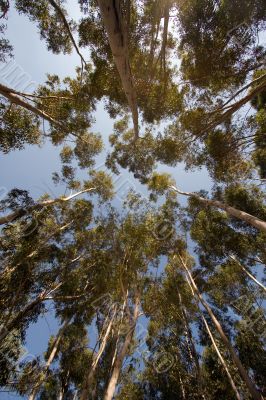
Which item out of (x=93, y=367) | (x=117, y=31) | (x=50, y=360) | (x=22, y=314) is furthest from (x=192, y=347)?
(x=117, y=31)

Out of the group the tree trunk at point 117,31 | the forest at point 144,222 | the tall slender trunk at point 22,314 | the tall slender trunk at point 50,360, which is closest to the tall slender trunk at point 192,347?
the forest at point 144,222

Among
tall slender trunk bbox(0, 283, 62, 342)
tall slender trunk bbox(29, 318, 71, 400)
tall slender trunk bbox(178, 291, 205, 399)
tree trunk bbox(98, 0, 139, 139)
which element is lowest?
tall slender trunk bbox(178, 291, 205, 399)

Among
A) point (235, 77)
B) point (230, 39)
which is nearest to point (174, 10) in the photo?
point (230, 39)

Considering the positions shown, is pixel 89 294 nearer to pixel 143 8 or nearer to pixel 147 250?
pixel 147 250

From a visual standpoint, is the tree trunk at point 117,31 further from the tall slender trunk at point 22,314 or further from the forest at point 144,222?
the tall slender trunk at point 22,314

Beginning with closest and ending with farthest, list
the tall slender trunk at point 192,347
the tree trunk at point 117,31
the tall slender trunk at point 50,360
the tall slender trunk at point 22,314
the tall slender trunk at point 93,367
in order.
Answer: the tree trunk at point 117,31 < the tall slender trunk at point 93,367 < the tall slender trunk at point 22,314 < the tall slender trunk at point 50,360 < the tall slender trunk at point 192,347

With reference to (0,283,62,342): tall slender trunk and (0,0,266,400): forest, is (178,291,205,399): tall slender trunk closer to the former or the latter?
(0,0,266,400): forest

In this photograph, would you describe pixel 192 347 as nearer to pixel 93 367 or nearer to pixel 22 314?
pixel 93 367

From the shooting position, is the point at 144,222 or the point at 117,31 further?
the point at 144,222

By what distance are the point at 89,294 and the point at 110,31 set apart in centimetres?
1160

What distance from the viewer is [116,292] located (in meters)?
11.2

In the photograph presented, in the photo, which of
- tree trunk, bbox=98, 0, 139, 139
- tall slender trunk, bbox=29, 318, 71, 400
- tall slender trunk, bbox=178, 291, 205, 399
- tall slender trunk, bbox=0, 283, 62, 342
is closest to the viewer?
tree trunk, bbox=98, 0, 139, 139

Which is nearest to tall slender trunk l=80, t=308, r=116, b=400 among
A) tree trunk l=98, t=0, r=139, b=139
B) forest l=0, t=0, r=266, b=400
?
forest l=0, t=0, r=266, b=400

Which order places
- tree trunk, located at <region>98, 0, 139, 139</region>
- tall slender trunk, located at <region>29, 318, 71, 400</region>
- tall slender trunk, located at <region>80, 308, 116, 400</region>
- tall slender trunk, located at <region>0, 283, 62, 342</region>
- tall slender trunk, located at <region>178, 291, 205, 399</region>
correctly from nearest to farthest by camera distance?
tree trunk, located at <region>98, 0, 139, 139</region>
tall slender trunk, located at <region>80, 308, 116, 400</region>
tall slender trunk, located at <region>0, 283, 62, 342</region>
tall slender trunk, located at <region>29, 318, 71, 400</region>
tall slender trunk, located at <region>178, 291, 205, 399</region>
